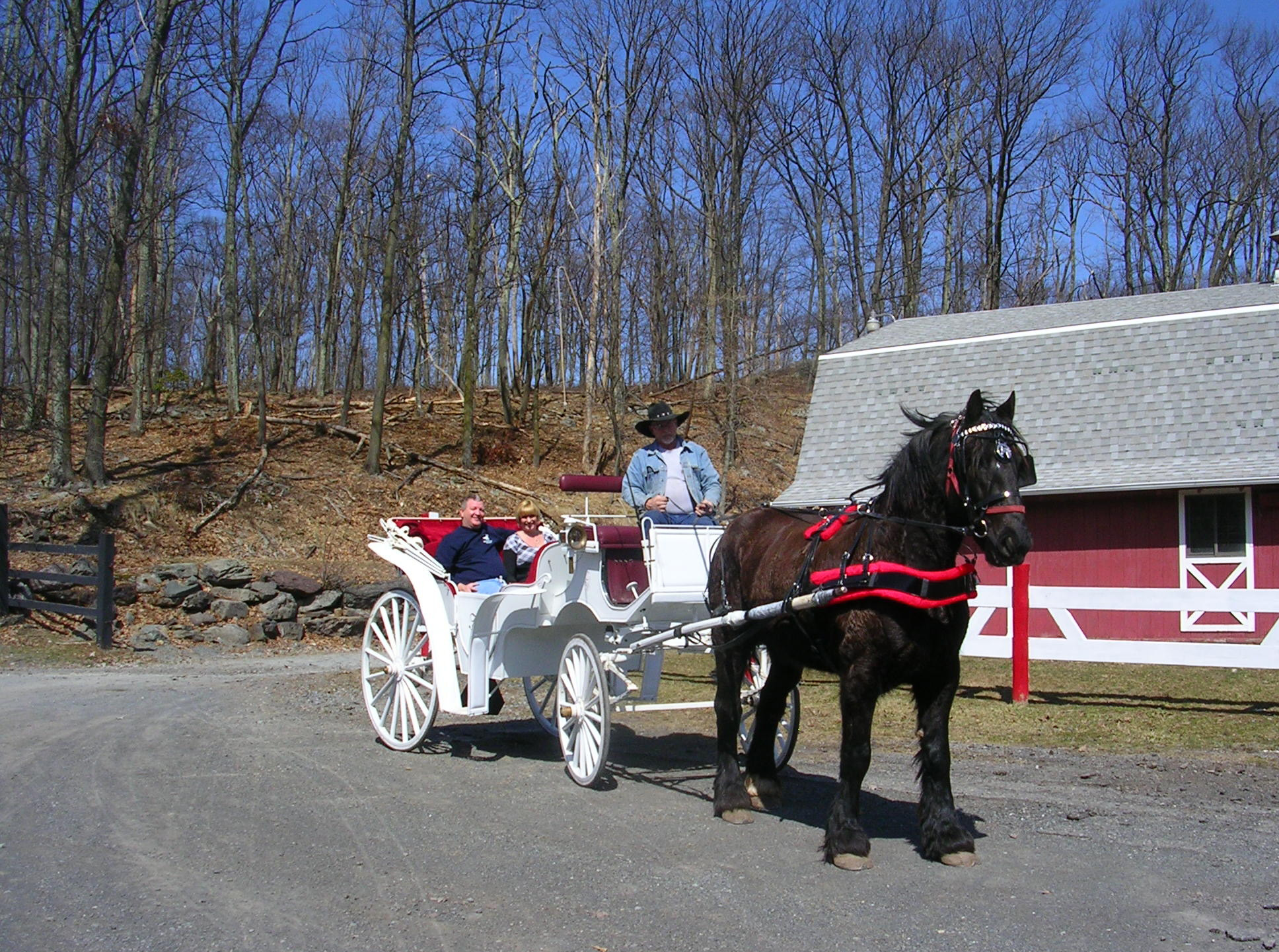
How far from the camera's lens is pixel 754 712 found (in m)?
7.31

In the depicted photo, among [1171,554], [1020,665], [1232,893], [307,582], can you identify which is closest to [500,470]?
[307,582]

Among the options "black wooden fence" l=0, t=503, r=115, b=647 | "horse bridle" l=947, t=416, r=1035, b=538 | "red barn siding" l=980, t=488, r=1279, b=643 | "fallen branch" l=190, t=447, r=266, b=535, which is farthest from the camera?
"fallen branch" l=190, t=447, r=266, b=535

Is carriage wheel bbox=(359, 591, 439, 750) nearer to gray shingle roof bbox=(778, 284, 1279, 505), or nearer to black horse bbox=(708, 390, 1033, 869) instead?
black horse bbox=(708, 390, 1033, 869)

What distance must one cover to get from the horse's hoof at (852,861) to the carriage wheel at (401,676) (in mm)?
3800

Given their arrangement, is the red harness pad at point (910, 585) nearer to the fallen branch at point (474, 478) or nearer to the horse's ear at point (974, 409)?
the horse's ear at point (974, 409)

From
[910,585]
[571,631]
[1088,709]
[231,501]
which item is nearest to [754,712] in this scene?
[571,631]

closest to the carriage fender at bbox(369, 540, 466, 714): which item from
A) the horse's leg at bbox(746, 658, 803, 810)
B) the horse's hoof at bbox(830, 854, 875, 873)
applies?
the horse's leg at bbox(746, 658, 803, 810)

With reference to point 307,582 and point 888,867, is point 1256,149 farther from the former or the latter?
point 888,867

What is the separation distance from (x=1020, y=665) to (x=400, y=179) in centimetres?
1627

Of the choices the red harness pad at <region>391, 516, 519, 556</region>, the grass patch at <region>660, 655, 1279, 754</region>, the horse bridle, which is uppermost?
the horse bridle

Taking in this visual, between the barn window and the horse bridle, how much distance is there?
12.6 metres

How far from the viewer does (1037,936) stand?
4.22m

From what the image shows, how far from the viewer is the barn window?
15.9m

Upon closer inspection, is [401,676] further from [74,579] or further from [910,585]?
[74,579]
